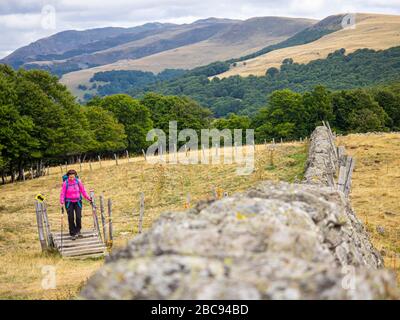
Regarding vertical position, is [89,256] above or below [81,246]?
below

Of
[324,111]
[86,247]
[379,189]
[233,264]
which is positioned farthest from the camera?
[324,111]

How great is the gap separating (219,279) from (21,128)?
38.1m

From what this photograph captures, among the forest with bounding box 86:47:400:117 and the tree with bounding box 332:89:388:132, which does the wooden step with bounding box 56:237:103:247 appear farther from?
the forest with bounding box 86:47:400:117

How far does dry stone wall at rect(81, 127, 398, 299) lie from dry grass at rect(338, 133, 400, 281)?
658 cm

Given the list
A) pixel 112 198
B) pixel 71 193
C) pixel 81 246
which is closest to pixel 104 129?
pixel 112 198

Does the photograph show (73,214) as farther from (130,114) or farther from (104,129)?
(130,114)

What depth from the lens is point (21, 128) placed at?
3944 cm

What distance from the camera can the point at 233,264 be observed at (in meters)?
4.82

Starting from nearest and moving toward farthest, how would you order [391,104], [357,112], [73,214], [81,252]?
1. [81,252]
2. [73,214]
3. [357,112]
4. [391,104]

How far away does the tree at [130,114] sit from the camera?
6988cm

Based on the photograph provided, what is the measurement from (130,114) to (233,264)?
66.9 m

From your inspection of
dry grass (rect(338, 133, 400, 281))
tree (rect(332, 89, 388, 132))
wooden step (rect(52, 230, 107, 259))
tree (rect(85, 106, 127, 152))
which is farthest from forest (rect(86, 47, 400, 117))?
wooden step (rect(52, 230, 107, 259))

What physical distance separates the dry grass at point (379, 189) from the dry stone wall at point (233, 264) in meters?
6.58

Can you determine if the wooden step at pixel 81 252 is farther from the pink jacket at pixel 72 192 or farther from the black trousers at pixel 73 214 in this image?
the pink jacket at pixel 72 192
